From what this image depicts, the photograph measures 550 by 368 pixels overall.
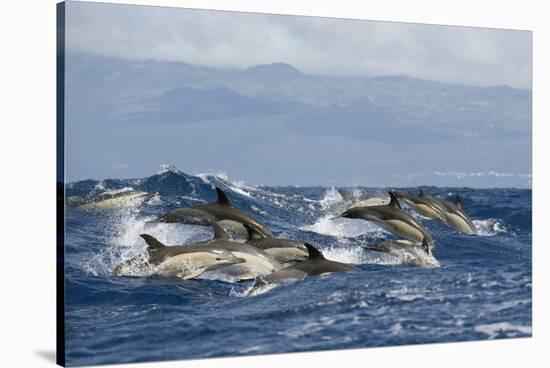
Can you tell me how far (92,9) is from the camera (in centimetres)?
1198

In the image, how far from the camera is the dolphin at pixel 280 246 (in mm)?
13000

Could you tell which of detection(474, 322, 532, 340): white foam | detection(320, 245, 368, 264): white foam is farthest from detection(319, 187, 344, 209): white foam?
detection(474, 322, 532, 340): white foam

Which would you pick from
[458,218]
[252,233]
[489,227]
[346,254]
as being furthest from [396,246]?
[252,233]

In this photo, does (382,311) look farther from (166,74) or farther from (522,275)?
(166,74)

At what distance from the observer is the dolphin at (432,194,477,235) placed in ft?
45.9

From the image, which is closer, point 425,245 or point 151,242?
point 151,242

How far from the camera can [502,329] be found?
13.8 metres

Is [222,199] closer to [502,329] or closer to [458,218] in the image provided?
[458,218]

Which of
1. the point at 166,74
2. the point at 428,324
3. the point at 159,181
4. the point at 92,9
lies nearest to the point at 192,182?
the point at 159,181

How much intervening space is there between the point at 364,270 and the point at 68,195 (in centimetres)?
366

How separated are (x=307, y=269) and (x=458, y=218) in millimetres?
2233

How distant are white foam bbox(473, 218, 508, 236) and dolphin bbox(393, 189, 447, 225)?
502mm

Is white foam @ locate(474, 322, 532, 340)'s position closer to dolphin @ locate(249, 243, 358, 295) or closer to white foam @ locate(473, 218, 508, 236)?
white foam @ locate(473, 218, 508, 236)

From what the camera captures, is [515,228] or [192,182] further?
[515,228]
